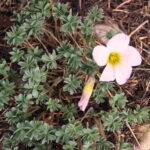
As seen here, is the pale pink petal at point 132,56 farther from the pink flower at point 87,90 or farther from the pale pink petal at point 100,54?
the pink flower at point 87,90

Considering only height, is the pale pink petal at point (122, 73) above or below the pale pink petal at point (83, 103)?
above

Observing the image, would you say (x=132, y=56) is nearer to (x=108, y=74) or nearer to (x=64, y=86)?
(x=108, y=74)

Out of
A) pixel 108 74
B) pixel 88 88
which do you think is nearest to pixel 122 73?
pixel 108 74

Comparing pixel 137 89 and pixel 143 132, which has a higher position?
pixel 137 89

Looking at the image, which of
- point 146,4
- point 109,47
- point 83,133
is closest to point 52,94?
point 83,133

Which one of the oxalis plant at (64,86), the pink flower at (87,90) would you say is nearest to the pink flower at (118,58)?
the oxalis plant at (64,86)

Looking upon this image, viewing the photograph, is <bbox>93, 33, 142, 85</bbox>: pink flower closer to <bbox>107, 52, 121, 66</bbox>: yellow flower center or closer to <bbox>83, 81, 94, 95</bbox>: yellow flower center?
<bbox>107, 52, 121, 66</bbox>: yellow flower center

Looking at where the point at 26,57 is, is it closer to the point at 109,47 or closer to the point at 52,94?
the point at 52,94

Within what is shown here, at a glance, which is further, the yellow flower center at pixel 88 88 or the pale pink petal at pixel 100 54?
the yellow flower center at pixel 88 88
